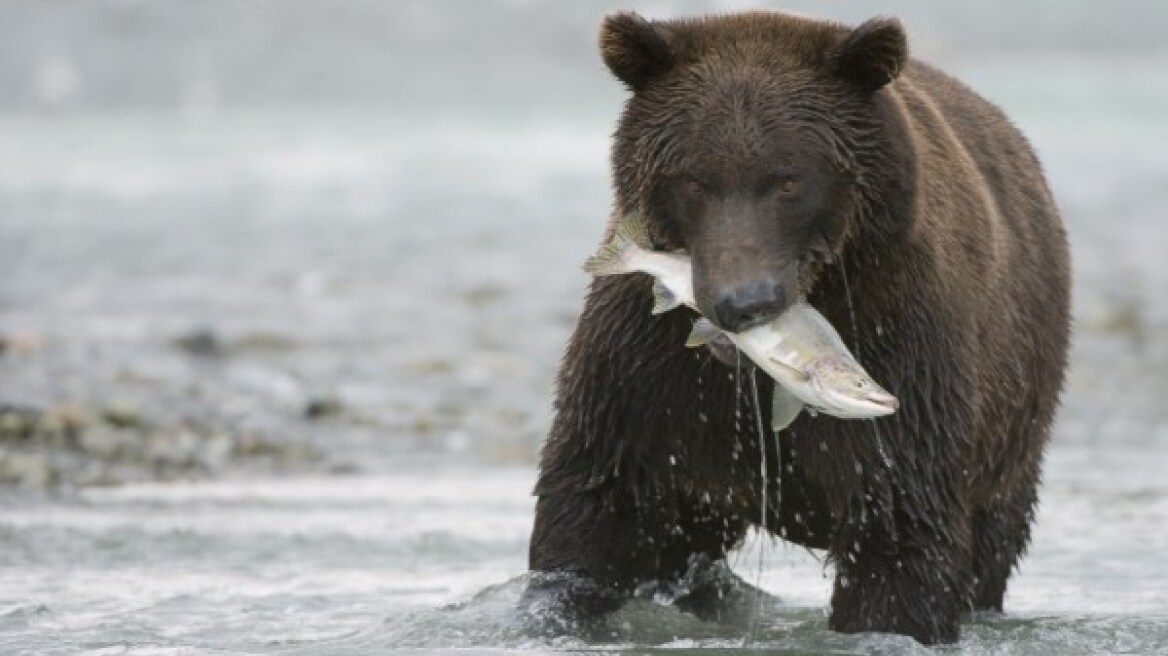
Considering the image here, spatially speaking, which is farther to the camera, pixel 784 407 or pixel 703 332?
pixel 784 407

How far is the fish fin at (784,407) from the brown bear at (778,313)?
6.7 inches

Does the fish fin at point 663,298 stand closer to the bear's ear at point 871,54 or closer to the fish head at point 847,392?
the fish head at point 847,392

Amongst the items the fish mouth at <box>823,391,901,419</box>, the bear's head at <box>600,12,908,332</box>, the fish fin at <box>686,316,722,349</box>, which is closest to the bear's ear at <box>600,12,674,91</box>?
the bear's head at <box>600,12,908,332</box>

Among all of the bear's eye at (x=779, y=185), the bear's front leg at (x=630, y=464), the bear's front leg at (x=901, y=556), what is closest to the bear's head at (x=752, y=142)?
the bear's eye at (x=779, y=185)

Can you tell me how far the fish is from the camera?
5.64m

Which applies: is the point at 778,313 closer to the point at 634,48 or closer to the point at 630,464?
the point at 634,48

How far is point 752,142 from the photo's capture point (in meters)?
5.75

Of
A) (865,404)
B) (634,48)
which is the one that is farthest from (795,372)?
(634,48)

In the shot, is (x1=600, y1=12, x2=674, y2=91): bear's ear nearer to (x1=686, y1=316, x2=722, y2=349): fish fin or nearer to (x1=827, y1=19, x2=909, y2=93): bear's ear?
(x1=827, y1=19, x2=909, y2=93): bear's ear

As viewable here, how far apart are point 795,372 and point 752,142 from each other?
2.05 feet

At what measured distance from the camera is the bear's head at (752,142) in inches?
224

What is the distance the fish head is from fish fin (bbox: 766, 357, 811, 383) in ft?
0.07

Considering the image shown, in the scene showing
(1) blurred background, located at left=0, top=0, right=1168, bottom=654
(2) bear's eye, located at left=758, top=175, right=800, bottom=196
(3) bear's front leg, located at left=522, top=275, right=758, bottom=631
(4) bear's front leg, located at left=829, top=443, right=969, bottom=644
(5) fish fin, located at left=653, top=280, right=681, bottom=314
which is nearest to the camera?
(2) bear's eye, located at left=758, top=175, right=800, bottom=196

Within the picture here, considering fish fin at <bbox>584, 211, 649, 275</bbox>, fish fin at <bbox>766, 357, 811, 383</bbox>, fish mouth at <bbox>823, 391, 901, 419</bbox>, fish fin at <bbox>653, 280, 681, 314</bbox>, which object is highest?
fish fin at <bbox>584, 211, 649, 275</bbox>
